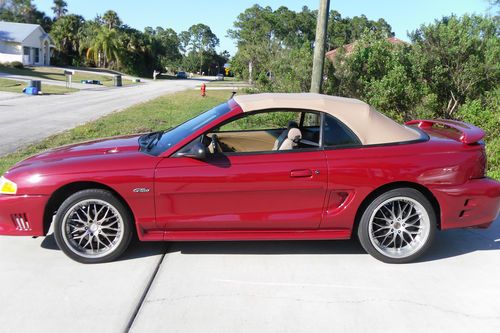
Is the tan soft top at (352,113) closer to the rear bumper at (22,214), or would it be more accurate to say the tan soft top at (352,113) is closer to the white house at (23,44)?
the rear bumper at (22,214)

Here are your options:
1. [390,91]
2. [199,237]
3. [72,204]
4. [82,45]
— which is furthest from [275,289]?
[82,45]

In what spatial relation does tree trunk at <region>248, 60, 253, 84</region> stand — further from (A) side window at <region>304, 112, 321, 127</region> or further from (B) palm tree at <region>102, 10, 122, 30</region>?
(B) palm tree at <region>102, 10, 122, 30</region>

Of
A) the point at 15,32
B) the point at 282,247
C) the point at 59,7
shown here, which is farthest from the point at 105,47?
the point at 282,247

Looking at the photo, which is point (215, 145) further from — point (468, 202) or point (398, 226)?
point (468, 202)

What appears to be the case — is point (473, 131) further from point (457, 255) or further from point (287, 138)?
point (287, 138)

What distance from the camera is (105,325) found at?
3279 mm

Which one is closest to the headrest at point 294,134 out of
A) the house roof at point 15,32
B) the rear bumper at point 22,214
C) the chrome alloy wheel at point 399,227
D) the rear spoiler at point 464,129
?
the chrome alloy wheel at point 399,227

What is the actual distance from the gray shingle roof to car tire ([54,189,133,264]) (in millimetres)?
63016

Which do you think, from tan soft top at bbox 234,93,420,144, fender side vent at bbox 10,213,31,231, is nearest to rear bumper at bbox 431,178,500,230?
tan soft top at bbox 234,93,420,144

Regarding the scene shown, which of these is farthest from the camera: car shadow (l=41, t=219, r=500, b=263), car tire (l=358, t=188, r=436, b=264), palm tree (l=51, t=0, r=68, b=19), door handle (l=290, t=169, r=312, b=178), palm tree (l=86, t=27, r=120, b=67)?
palm tree (l=51, t=0, r=68, b=19)

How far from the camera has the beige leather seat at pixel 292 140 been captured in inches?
174

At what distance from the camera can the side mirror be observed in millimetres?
4066

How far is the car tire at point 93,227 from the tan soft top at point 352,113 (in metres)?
1.45

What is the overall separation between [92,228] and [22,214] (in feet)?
1.94
